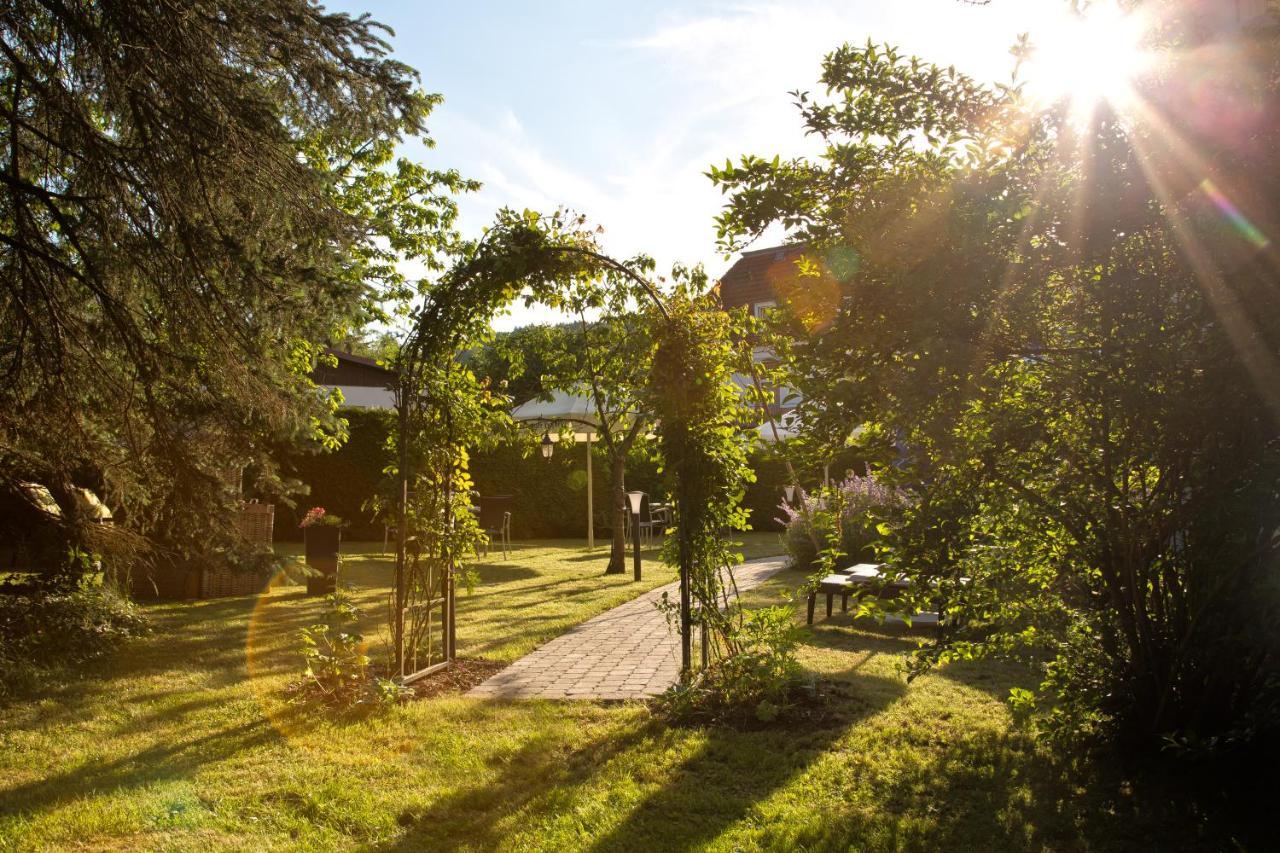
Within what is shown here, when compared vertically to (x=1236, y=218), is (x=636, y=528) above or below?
below

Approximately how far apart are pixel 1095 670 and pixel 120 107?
6.17 metres

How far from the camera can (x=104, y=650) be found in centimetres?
649

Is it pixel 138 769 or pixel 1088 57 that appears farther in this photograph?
pixel 138 769

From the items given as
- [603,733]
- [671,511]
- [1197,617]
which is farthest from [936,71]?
[603,733]

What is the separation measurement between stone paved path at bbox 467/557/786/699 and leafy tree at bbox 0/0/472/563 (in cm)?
213

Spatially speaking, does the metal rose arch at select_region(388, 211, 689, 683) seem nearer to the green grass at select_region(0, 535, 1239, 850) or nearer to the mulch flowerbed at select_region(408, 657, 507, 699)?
the mulch flowerbed at select_region(408, 657, 507, 699)

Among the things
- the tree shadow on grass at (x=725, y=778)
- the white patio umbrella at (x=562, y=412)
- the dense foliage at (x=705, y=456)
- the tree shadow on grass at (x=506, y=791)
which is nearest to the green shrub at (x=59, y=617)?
the tree shadow on grass at (x=506, y=791)

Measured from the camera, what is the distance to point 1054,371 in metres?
3.37

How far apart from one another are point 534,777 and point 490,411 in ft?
9.42

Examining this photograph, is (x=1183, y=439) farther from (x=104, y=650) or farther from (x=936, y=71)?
(x=104, y=650)

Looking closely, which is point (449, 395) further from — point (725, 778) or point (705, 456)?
point (725, 778)

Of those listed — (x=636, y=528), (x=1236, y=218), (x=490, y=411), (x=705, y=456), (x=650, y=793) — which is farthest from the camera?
(x=636, y=528)

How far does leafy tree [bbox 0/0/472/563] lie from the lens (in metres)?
5.14

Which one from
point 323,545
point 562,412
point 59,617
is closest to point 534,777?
point 59,617
